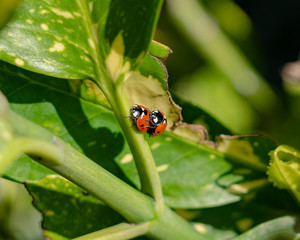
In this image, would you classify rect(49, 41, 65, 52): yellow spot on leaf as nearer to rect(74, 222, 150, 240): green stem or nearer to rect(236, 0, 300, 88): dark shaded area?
rect(74, 222, 150, 240): green stem

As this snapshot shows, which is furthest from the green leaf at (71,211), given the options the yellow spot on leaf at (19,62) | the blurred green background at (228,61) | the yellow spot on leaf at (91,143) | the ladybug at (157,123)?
the blurred green background at (228,61)

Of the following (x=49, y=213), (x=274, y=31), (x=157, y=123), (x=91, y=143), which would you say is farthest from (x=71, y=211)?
(x=274, y=31)

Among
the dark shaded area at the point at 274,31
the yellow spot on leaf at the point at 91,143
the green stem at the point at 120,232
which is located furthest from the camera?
the dark shaded area at the point at 274,31

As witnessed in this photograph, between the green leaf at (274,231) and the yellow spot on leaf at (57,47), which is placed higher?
the yellow spot on leaf at (57,47)

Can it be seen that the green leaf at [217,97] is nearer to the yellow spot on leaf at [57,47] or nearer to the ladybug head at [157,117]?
the ladybug head at [157,117]

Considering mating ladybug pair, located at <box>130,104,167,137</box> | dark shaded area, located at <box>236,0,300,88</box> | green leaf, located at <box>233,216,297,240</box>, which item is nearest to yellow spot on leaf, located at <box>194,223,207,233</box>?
green leaf, located at <box>233,216,297,240</box>

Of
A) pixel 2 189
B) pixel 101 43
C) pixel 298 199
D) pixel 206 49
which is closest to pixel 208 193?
pixel 298 199

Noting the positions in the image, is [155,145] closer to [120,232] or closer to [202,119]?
[202,119]
